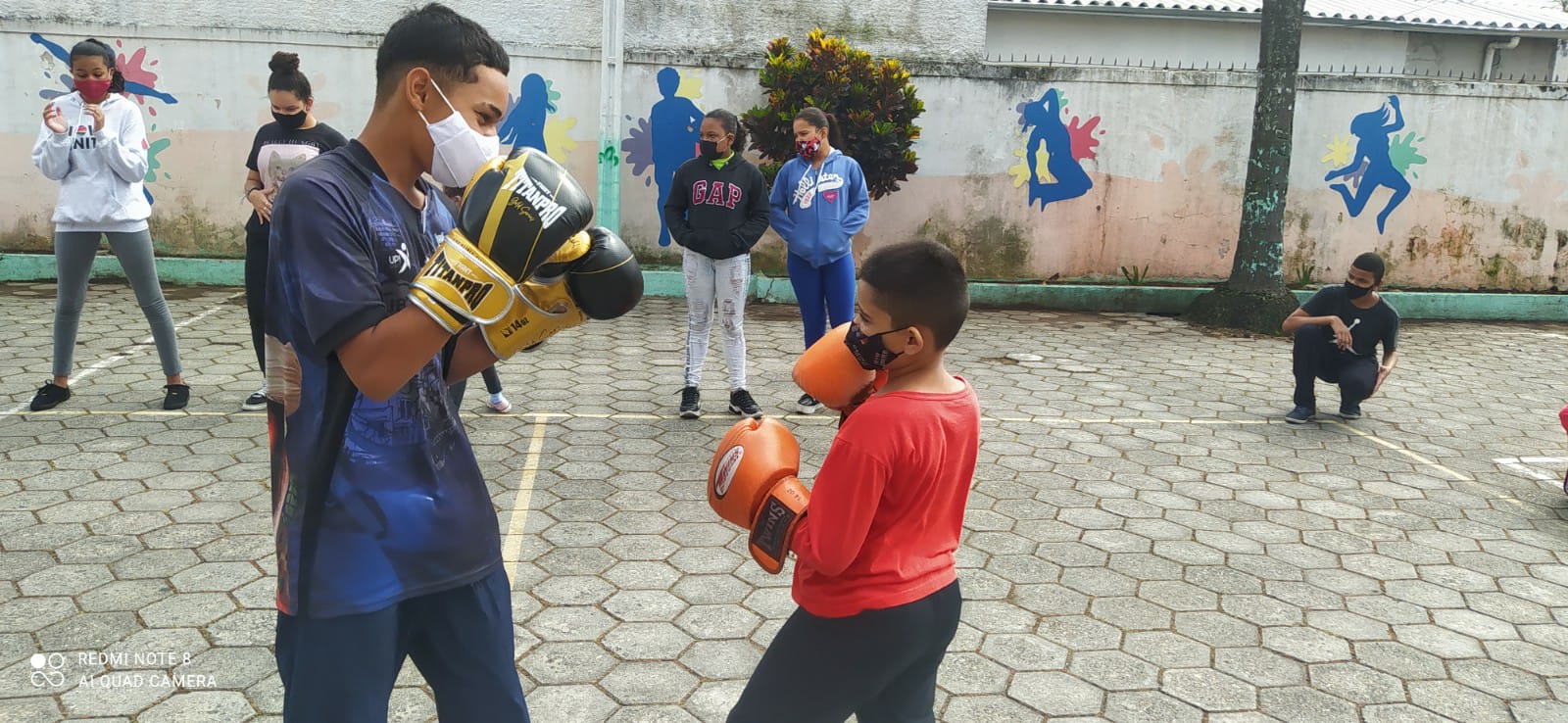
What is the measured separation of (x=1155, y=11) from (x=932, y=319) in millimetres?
11939

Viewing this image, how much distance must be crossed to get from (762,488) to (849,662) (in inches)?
15.9

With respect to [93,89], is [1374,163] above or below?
above

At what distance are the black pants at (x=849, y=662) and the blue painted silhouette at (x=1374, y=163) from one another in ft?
35.5

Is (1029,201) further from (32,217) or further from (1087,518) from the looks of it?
(32,217)

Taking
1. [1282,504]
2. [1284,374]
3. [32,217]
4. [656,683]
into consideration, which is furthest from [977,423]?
[32,217]

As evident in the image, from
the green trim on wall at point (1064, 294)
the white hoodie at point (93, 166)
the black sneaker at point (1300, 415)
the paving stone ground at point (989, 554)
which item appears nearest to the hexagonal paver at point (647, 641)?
the paving stone ground at point (989, 554)

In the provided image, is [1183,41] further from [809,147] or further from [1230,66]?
[809,147]

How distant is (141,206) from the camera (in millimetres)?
5906

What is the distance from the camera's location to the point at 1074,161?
11.2 meters

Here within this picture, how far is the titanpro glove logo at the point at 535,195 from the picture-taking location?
6.30 feet

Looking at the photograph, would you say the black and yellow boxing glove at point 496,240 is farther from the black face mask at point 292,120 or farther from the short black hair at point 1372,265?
the short black hair at point 1372,265


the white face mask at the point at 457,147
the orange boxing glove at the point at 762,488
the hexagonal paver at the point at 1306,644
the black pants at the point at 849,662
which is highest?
the white face mask at the point at 457,147

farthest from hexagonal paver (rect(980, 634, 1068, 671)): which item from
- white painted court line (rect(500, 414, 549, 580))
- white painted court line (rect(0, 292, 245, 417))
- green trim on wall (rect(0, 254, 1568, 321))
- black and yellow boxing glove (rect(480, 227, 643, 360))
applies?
green trim on wall (rect(0, 254, 1568, 321))

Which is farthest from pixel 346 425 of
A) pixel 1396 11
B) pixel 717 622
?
pixel 1396 11
